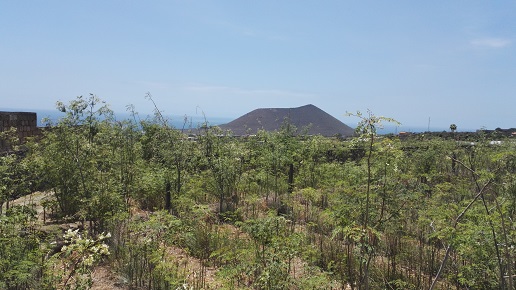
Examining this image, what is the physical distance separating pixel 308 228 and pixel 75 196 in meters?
4.03

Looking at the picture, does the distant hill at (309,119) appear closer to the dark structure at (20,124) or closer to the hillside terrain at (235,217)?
the hillside terrain at (235,217)

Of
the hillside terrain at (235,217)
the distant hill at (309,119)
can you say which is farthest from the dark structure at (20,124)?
the distant hill at (309,119)

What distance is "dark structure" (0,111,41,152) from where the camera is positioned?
8.25 m

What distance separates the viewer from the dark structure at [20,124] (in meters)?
8.25

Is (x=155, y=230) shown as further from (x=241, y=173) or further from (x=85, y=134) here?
(x=241, y=173)

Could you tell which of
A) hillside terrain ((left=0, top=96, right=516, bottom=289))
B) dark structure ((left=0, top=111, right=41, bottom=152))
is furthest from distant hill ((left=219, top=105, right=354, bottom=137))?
dark structure ((left=0, top=111, right=41, bottom=152))

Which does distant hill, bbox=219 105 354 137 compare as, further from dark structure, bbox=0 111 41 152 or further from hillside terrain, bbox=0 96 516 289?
dark structure, bbox=0 111 41 152

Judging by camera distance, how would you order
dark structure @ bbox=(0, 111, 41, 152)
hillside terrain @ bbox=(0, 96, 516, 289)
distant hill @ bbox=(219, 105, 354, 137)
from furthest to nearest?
distant hill @ bbox=(219, 105, 354, 137), dark structure @ bbox=(0, 111, 41, 152), hillside terrain @ bbox=(0, 96, 516, 289)

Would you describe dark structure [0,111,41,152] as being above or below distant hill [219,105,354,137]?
below

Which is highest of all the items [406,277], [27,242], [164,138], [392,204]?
[164,138]

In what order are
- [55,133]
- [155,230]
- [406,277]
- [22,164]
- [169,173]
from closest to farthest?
1. [155,230]
2. [406,277]
3. [22,164]
4. [55,133]
5. [169,173]

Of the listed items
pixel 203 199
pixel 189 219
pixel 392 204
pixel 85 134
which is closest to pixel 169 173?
pixel 203 199

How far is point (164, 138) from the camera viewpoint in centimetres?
855

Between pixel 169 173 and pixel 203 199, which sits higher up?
pixel 169 173
